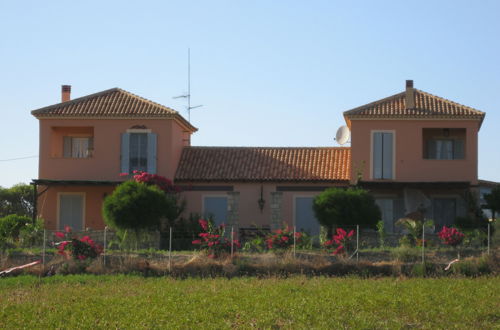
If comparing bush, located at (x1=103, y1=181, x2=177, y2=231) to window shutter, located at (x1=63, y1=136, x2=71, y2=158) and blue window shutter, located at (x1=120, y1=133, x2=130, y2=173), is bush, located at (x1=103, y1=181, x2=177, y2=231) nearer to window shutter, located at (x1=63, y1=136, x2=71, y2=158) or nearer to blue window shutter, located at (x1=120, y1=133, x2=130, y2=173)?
blue window shutter, located at (x1=120, y1=133, x2=130, y2=173)

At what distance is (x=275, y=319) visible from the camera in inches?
548

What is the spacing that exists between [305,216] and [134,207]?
7.84 meters

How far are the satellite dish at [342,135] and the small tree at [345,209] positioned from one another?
6.47 metres

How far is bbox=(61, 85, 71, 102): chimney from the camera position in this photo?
109 feet

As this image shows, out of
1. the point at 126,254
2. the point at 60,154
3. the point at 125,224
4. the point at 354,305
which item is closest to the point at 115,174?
the point at 60,154

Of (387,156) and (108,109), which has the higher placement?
(108,109)

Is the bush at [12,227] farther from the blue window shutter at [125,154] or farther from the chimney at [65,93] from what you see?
the chimney at [65,93]

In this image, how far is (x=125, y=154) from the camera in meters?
30.4

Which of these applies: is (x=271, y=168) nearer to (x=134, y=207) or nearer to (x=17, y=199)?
(x=134, y=207)

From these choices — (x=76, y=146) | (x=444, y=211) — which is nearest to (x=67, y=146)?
(x=76, y=146)

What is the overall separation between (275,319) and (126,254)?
30.9 ft

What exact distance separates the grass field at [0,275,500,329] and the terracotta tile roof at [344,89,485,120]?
35.3ft

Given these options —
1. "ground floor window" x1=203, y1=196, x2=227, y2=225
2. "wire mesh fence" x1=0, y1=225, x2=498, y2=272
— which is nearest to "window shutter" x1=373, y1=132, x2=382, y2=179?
"wire mesh fence" x1=0, y1=225, x2=498, y2=272

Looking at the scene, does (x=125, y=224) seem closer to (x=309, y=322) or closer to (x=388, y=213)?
(x=388, y=213)
